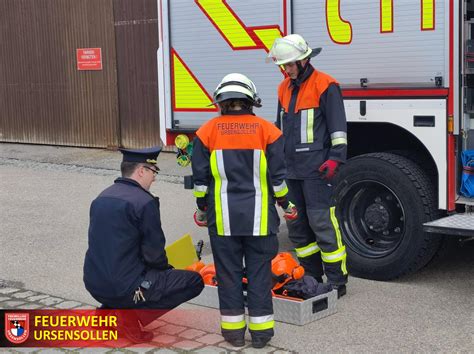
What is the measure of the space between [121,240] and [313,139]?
1686 mm

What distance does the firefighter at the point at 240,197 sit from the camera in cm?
471

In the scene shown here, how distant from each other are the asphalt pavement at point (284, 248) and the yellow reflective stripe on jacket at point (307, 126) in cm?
116

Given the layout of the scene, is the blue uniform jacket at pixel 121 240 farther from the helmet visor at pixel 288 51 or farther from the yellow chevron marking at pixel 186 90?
the yellow chevron marking at pixel 186 90

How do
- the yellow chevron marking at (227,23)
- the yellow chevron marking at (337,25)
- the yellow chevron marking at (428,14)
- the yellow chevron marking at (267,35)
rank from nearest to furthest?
the yellow chevron marking at (428,14), the yellow chevron marking at (337,25), the yellow chevron marking at (267,35), the yellow chevron marking at (227,23)

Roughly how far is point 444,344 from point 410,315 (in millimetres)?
569

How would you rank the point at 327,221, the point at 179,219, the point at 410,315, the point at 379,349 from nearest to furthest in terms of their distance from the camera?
1. the point at 379,349
2. the point at 410,315
3. the point at 327,221
4. the point at 179,219

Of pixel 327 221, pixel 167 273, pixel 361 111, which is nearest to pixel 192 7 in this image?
pixel 361 111

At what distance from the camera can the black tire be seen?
5.81 meters

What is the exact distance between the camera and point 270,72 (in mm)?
6520

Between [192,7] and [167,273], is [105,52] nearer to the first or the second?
[192,7]

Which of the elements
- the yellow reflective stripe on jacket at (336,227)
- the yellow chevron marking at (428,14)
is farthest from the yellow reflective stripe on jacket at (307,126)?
the yellow chevron marking at (428,14)

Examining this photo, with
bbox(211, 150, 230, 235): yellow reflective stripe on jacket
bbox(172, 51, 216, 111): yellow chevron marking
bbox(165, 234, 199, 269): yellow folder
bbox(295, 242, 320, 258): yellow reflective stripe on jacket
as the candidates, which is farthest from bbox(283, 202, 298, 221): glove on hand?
bbox(172, 51, 216, 111): yellow chevron marking

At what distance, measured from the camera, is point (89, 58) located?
14.4 metres

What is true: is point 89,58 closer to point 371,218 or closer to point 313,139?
point 371,218
